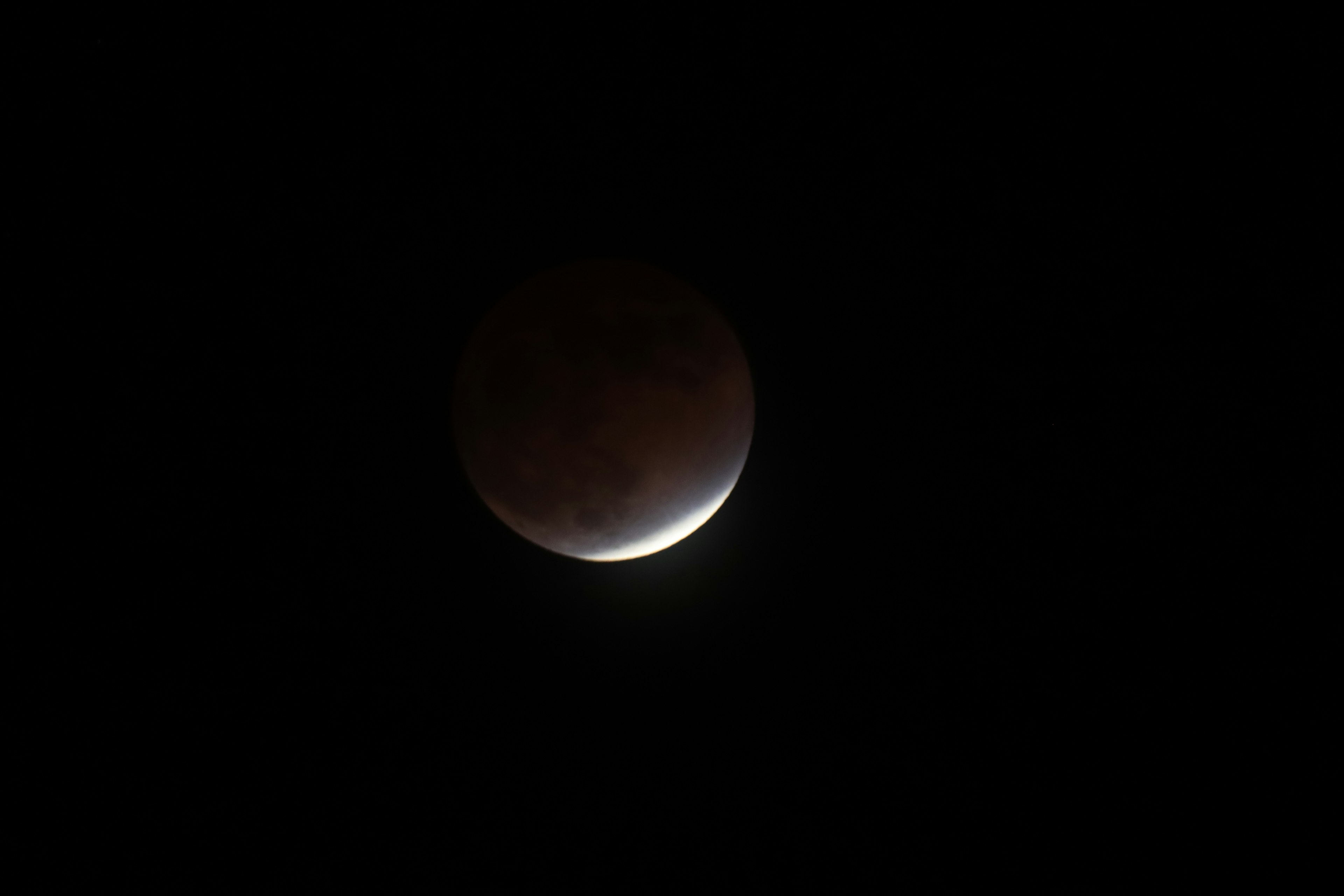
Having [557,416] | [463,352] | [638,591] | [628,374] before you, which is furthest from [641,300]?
[638,591]

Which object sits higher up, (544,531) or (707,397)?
(707,397)

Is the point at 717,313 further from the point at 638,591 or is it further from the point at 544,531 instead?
the point at 638,591

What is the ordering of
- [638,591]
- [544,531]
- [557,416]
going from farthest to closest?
[638,591] → [544,531] → [557,416]

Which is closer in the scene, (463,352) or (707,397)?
(707,397)

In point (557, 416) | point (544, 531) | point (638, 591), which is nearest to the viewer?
point (557, 416)

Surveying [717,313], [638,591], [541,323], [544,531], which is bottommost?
[544,531]

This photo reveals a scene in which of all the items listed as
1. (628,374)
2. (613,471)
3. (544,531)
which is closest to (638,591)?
(544,531)
